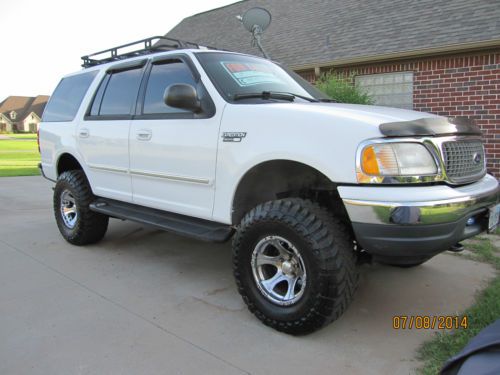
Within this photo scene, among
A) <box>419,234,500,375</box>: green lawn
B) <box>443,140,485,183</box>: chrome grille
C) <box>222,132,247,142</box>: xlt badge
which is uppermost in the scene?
<box>222,132,247,142</box>: xlt badge

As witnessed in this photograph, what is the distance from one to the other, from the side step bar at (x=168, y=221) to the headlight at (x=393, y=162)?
4.16 feet

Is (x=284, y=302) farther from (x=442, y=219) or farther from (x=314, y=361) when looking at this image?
(x=442, y=219)

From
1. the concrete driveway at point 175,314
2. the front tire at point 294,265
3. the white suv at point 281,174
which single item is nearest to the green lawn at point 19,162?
the concrete driveway at point 175,314

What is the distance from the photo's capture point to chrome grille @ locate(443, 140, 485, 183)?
2655 millimetres

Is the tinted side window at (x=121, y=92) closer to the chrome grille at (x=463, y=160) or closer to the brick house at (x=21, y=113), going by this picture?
the chrome grille at (x=463, y=160)

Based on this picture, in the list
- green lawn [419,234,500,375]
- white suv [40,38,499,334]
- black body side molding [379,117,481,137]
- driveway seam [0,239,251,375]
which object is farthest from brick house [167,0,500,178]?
driveway seam [0,239,251,375]

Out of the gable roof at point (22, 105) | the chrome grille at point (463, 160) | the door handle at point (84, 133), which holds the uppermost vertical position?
the gable roof at point (22, 105)

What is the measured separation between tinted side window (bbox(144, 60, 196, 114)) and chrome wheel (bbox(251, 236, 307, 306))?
4.77 ft

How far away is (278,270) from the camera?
9.90 ft

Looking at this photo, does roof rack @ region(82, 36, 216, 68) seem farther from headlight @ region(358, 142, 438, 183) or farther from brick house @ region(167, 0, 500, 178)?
brick house @ region(167, 0, 500, 178)

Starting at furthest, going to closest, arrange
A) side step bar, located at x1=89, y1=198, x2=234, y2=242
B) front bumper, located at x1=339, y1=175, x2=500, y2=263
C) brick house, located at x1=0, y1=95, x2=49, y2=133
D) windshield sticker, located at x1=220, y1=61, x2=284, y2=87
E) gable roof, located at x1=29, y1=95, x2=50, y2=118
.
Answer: gable roof, located at x1=29, y1=95, x2=50, y2=118 < brick house, located at x1=0, y1=95, x2=49, y2=133 < windshield sticker, located at x1=220, y1=61, x2=284, y2=87 < side step bar, located at x1=89, y1=198, x2=234, y2=242 < front bumper, located at x1=339, y1=175, x2=500, y2=263

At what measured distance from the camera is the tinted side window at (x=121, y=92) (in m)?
4.22

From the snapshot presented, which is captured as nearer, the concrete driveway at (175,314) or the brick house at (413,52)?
the concrete driveway at (175,314)

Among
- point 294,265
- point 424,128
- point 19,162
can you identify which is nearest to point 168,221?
point 294,265
